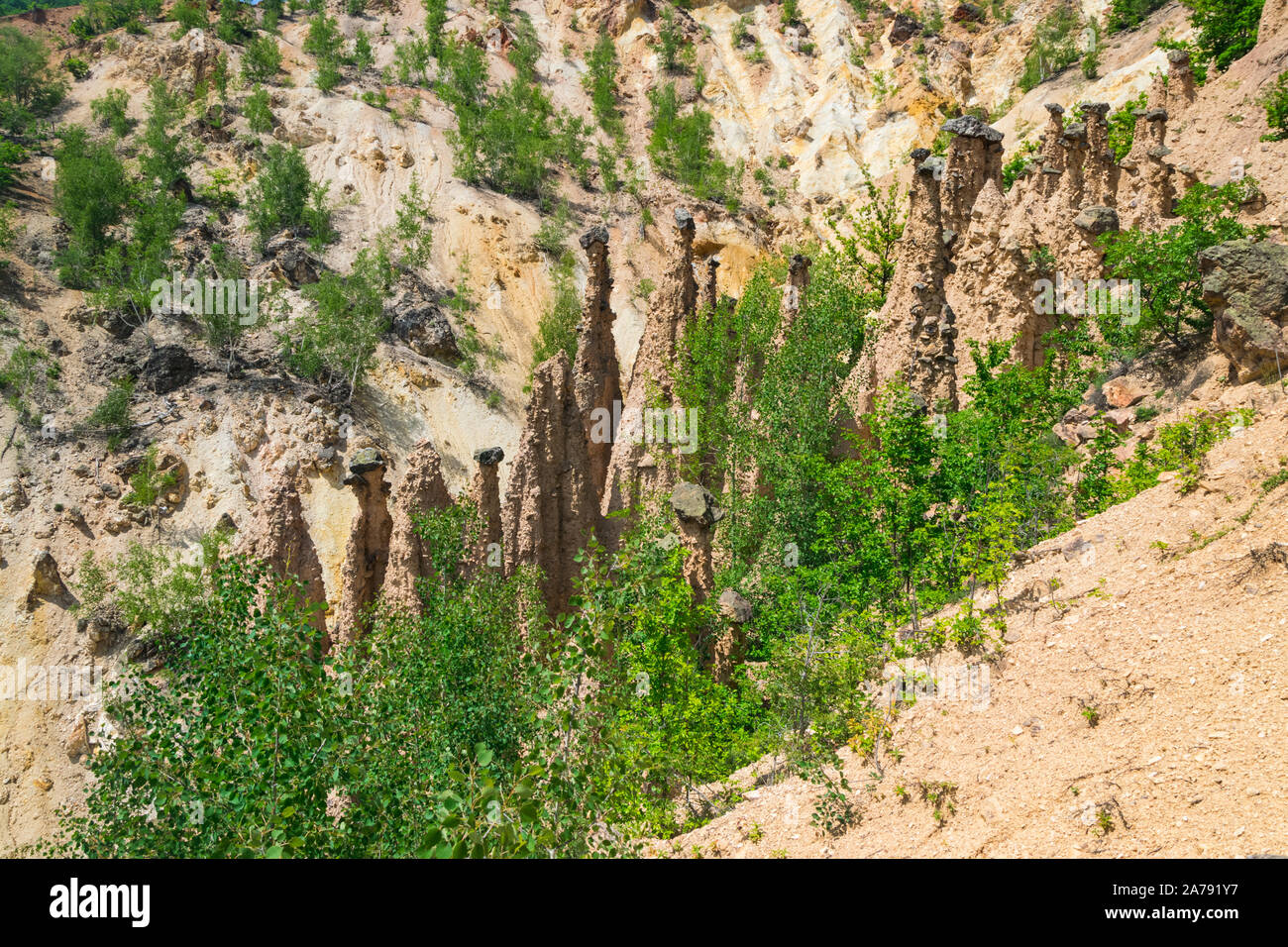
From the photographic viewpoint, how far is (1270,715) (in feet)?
29.5

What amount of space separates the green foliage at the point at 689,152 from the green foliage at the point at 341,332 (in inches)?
987

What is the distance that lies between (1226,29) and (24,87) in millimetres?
65517

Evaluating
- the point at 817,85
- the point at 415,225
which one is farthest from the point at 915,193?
the point at 817,85

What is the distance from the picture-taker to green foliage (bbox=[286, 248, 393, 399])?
128ft

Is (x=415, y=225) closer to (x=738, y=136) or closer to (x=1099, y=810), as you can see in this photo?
(x=738, y=136)

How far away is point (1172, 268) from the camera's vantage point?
21188 millimetres

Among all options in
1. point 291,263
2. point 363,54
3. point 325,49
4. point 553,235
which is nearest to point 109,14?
point 325,49

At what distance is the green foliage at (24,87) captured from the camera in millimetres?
50906

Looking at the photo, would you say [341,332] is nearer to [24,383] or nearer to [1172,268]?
[24,383]

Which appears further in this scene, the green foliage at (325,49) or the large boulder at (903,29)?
the large boulder at (903,29)

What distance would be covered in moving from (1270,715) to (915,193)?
24.2 m

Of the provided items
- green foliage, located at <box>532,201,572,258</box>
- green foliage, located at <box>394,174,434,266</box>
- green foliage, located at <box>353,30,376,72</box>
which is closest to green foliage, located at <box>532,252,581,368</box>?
green foliage, located at <box>532,201,572,258</box>

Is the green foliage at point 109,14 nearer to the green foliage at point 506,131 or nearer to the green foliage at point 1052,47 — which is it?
the green foliage at point 506,131

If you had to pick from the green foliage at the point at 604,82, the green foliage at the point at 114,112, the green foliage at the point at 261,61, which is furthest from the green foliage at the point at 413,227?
the green foliage at the point at 604,82
